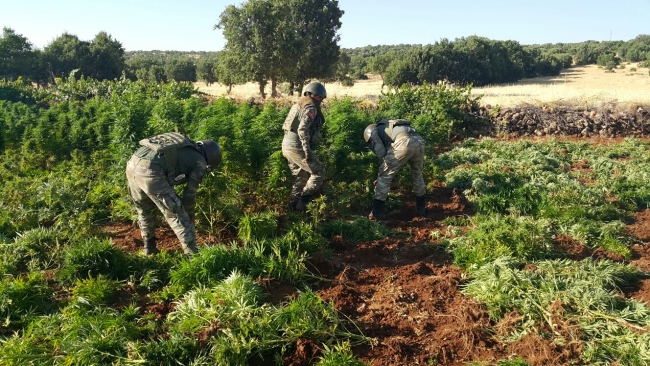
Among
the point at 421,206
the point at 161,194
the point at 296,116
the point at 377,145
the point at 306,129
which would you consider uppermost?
the point at 296,116

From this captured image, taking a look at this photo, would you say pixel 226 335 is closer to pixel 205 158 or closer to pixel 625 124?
pixel 205 158

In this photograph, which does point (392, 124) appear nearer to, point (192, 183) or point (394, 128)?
point (394, 128)

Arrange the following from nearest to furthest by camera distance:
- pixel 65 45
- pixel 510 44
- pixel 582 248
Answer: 1. pixel 582 248
2. pixel 65 45
3. pixel 510 44

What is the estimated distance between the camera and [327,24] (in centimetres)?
2991

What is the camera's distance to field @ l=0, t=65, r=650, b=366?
156 inches

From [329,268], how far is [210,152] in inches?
89.0

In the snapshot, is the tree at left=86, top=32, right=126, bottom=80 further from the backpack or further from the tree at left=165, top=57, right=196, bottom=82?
the backpack

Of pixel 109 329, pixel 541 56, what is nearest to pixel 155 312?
pixel 109 329

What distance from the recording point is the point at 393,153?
7.54 meters

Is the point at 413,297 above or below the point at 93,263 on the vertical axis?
below

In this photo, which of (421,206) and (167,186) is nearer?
(167,186)

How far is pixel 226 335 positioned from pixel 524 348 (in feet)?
9.32

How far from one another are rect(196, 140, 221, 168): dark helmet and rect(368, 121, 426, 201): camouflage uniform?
3156 mm

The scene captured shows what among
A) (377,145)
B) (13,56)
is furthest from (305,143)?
(13,56)
